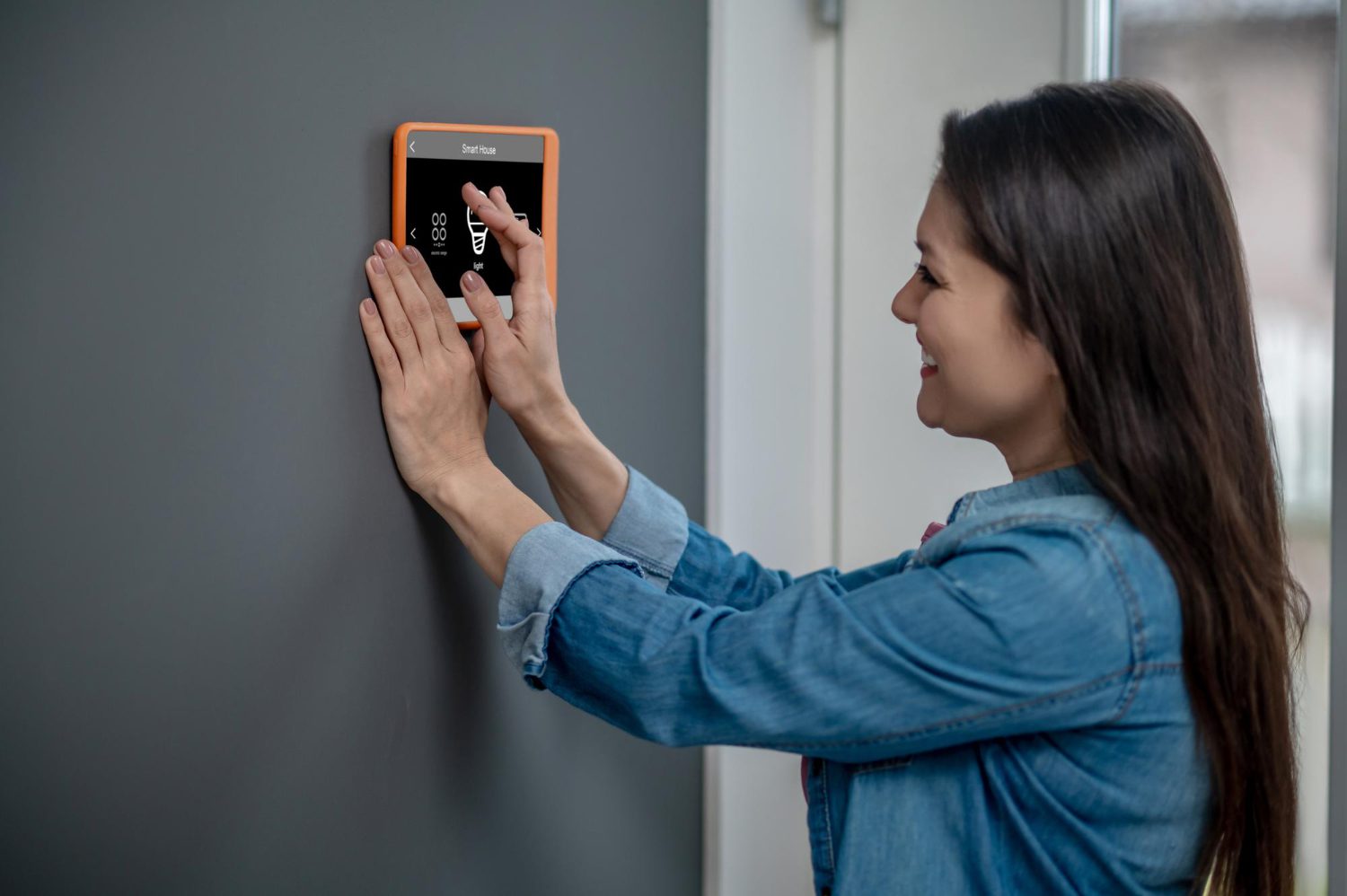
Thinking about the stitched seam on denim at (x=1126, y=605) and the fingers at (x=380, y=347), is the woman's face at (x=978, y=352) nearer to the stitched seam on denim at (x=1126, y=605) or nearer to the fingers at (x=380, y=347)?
the stitched seam on denim at (x=1126, y=605)

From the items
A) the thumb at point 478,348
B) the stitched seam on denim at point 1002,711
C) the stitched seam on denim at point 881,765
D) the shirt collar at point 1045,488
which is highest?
the thumb at point 478,348

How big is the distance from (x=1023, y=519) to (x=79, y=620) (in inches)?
23.0

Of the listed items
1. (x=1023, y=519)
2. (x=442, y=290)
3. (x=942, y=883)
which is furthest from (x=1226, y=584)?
(x=442, y=290)

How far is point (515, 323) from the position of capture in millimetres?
883

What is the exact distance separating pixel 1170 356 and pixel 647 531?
41cm

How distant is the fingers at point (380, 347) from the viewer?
0.83m

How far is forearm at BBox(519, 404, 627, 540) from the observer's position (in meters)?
0.91

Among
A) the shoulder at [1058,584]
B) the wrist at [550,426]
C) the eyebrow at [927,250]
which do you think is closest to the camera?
the shoulder at [1058,584]

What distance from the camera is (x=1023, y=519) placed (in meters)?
0.73

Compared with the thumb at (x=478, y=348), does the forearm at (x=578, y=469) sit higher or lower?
lower

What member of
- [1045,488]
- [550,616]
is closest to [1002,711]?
[1045,488]

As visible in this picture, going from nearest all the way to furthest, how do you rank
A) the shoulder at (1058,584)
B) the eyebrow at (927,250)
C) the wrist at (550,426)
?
the shoulder at (1058,584), the eyebrow at (927,250), the wrist at (550,426)

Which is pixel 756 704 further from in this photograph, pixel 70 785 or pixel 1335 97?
pixel 1335 97

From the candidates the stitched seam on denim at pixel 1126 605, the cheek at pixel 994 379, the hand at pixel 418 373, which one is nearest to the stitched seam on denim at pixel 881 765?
the stitched seam on denim at pixel 1126 605
